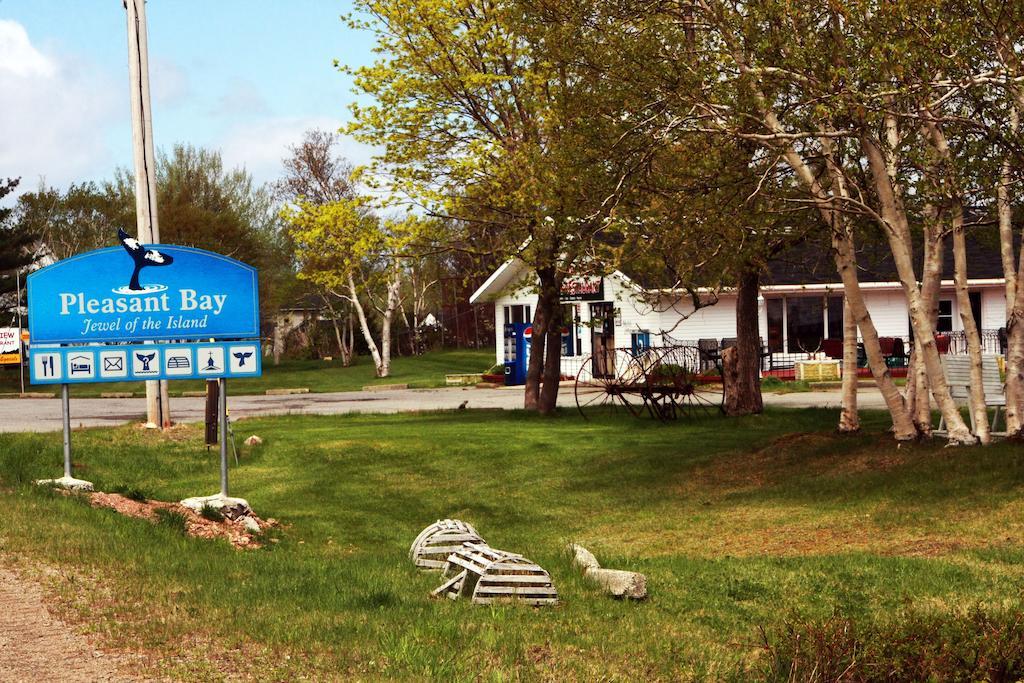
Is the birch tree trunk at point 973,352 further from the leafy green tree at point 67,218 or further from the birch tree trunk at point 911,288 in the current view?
the leafy green tree at point 67,218

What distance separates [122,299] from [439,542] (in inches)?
207

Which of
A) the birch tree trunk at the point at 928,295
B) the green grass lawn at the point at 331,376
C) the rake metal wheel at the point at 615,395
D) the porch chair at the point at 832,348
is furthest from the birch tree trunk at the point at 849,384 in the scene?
the green grass lawn at the point at 331,376

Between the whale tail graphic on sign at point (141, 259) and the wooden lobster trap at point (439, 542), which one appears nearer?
the wooden lobster trap at point (439, 542)

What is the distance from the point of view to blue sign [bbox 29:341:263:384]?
14.7 metres

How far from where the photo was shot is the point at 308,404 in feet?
119

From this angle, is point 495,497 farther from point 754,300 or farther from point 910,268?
point 754,300

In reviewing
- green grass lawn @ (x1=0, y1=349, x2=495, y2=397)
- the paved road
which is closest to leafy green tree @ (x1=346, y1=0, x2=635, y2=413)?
the paved road

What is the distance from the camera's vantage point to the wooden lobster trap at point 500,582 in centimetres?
923

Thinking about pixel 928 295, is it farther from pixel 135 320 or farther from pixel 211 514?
pixel 135 320

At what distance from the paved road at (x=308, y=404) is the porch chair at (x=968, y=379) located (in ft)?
31.6

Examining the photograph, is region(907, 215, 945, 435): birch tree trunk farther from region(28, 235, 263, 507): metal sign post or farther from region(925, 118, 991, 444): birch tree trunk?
region(28, 235, 263, 507): metal sign post

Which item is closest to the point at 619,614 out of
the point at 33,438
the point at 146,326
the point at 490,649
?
the point at 490,649

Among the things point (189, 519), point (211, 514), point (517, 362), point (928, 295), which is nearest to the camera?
point (189, 519)

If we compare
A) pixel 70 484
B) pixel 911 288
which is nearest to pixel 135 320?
pixel 70 484
